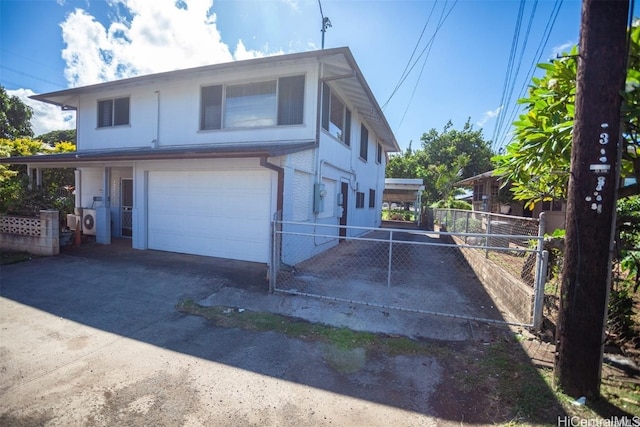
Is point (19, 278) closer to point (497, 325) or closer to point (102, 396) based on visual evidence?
point (102, 396)

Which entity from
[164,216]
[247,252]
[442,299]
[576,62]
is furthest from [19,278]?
[576,62]

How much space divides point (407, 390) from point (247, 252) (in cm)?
583

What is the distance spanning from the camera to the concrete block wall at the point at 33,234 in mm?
8266

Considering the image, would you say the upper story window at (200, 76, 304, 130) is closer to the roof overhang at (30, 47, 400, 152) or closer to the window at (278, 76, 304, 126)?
the window at (278, 76, 304, 126)

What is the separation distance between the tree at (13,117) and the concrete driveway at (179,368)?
30945 millimetres

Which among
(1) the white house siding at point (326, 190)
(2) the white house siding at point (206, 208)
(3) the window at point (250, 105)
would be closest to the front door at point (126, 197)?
(2) the white house siding at point (206, 208)

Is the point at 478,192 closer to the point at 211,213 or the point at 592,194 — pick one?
the point at 211,213

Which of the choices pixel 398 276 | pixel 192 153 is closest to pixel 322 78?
pixel 192 153

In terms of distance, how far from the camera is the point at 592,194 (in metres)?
2.70

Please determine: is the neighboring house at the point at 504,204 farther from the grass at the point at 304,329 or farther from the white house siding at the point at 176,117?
the grass at the point at 304,329

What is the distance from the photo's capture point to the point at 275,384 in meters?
3.06

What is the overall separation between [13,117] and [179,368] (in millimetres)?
37212

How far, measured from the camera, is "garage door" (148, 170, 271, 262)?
25.7ft

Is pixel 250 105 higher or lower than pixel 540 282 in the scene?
higher
